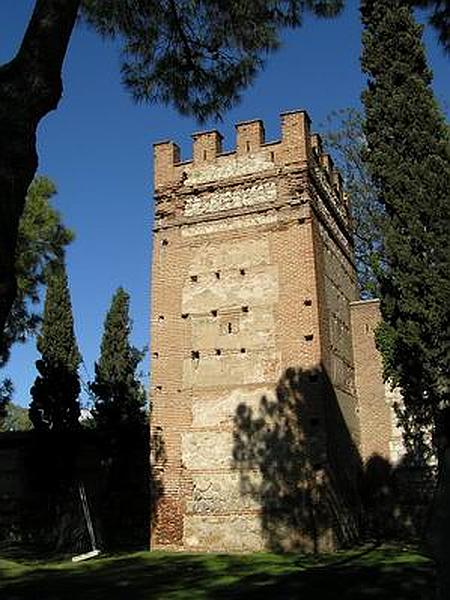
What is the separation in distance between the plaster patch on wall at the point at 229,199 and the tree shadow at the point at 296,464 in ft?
13.5

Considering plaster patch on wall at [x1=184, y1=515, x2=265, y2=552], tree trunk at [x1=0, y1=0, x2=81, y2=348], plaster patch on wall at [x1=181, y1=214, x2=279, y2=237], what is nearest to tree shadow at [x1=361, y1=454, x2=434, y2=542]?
plaster patch on wall at [x1=184, y1=515, x2=265, y2=552]

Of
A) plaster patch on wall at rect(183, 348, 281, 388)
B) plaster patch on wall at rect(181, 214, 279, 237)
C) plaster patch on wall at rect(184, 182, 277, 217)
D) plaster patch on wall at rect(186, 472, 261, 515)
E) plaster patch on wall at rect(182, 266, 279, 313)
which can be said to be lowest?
plaster patch on wall at rect(186, 472, 261, 515)

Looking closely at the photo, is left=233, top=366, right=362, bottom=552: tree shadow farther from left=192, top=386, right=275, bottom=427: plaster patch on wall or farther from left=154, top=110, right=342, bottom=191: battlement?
left=154, top=110, right=342, bottom=191: battlement

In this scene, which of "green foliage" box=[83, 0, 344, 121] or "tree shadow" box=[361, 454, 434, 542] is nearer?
"green foliage" box=[83, 0, 344, 121]

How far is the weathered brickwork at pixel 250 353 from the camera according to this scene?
13789mm

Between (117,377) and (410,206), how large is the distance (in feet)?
37.5

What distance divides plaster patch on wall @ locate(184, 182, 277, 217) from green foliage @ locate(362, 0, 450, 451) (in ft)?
8.57

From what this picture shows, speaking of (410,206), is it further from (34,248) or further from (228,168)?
(34,248)

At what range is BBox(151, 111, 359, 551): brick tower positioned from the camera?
1377 cm

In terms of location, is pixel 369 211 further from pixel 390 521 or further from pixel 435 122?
pixel 390 521

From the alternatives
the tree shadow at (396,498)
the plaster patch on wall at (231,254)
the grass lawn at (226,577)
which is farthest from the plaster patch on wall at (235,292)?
the grass lawn at (226,577)

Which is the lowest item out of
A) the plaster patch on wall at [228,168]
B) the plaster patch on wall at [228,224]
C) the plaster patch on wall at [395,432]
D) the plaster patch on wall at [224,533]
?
the plaster patch on wall at [224,533]

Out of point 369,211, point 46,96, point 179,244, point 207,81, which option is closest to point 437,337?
point 179,244

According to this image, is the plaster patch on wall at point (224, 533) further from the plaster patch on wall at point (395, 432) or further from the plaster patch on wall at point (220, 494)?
the plaster patch on wall at point (395, 432)
